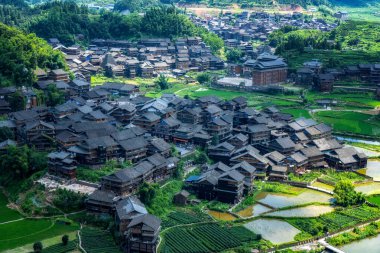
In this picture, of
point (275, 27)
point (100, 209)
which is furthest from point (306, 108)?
point (275, 27)

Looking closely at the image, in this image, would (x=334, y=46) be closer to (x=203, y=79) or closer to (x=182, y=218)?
(x=203, y=79)

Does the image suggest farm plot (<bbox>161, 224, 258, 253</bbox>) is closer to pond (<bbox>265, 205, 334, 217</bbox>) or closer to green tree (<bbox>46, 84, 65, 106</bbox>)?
pond (<bbox>265, 205, 334, 217</bbox>)

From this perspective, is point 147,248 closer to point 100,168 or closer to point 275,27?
point 100,168

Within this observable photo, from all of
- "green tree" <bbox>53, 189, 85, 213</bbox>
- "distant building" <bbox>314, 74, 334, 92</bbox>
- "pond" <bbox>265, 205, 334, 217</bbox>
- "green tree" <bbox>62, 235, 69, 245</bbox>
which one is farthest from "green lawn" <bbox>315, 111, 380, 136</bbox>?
"green tree" <bbox>62, 235, 69, 245</bbox>

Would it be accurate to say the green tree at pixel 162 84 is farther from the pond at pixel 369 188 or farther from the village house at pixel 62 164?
the pond at pixel 369 188

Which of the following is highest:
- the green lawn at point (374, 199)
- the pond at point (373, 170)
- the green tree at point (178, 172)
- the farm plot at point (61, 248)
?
the green tree at point (178, 172)

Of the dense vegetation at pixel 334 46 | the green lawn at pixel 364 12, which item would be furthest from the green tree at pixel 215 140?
the green lawn at pixel 364 12

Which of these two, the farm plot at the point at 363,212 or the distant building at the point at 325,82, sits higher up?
the distant building at the point at 325,82
